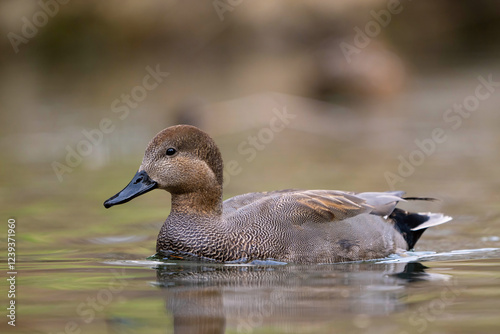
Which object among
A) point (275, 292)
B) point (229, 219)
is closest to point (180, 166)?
point (229, 219)

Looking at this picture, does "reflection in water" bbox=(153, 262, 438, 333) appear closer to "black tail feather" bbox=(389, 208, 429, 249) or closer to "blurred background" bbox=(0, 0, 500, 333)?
"blurred background" bbox=(0, 0, 500, 333)

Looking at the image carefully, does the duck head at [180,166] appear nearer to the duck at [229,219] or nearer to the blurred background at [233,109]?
the duck at [229,219]

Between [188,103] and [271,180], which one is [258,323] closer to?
[271,180]

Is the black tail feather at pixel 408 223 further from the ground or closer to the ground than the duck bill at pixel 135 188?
closer to the ground

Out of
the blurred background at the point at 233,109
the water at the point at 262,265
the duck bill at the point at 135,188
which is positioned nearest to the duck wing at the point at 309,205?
the water at the point at 262,265

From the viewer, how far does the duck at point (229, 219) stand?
6.63 meters

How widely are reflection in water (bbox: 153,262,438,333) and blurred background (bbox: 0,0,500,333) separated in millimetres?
243

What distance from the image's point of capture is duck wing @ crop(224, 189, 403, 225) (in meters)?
6.83

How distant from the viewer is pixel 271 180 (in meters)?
11.0

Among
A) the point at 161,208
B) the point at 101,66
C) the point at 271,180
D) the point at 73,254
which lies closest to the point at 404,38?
the point at 101,66

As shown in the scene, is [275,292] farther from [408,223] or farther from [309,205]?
[408,223]

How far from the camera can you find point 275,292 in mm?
5402

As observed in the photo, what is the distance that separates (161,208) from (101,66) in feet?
48.0

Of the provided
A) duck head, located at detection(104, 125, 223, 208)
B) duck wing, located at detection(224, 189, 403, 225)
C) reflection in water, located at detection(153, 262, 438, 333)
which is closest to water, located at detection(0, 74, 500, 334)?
reflection in water, located at detection(153, 262, 438, 333)
